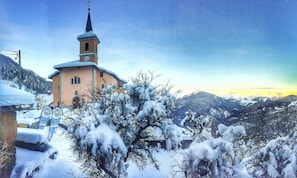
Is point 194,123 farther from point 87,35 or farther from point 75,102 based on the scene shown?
point 87,35

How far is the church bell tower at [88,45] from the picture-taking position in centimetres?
154

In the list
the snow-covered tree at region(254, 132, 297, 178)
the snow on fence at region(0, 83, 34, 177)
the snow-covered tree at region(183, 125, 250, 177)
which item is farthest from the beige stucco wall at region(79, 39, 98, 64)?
the snow-covered tree at region(254, 132, 297, 178)

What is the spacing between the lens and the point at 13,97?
4.80 ft

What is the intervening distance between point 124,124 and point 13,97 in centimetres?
57

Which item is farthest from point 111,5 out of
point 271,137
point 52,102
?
point 271,137

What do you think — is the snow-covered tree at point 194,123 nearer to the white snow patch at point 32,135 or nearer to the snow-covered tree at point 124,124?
the snow-covered tree at point 124,124

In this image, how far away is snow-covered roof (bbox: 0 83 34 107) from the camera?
1449mm

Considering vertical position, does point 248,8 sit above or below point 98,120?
above

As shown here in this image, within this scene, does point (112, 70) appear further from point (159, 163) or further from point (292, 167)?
point (292, 167)

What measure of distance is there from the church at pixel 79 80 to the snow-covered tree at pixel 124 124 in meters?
0.05

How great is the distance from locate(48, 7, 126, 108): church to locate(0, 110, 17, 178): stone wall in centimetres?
23

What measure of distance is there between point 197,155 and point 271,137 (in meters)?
0.53

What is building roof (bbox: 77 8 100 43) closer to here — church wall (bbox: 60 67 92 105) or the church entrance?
church wall (bbox: 60 67 92 105)

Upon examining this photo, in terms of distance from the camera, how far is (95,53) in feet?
5.09
